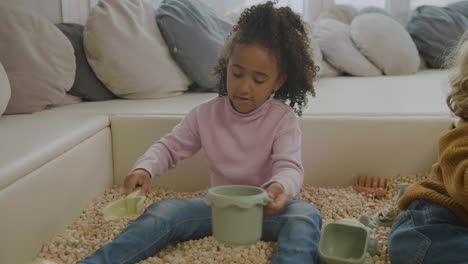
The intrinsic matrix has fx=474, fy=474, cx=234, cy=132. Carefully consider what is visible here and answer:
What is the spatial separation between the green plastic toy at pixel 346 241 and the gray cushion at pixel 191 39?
96 centimetres

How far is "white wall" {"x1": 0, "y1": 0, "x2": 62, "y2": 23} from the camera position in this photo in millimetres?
1685

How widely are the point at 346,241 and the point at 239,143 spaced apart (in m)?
0.33

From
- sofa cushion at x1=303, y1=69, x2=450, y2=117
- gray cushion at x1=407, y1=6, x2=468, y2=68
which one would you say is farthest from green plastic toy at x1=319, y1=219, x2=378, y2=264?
gray cushion at x1=407, y1=6, x2=468, y2=68

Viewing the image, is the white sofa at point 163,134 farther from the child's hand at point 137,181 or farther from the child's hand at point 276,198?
the child's hand at point 276,198

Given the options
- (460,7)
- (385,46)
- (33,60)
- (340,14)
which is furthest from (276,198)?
(460,7)

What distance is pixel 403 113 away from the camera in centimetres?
147

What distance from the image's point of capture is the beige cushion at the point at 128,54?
5.68ft

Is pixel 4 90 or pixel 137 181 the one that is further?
pixel 4 90

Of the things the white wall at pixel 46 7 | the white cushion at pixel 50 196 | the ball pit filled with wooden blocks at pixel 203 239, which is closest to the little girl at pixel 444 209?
the ball pit filled with wooden blocks at pixel 203 239

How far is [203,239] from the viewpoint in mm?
1096

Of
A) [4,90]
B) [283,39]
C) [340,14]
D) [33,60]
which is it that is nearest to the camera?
[283,39]

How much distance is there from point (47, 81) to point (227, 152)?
0.70 m

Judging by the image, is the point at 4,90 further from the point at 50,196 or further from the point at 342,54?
the point at 342,54

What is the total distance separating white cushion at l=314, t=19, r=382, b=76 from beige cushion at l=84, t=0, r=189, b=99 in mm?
984
